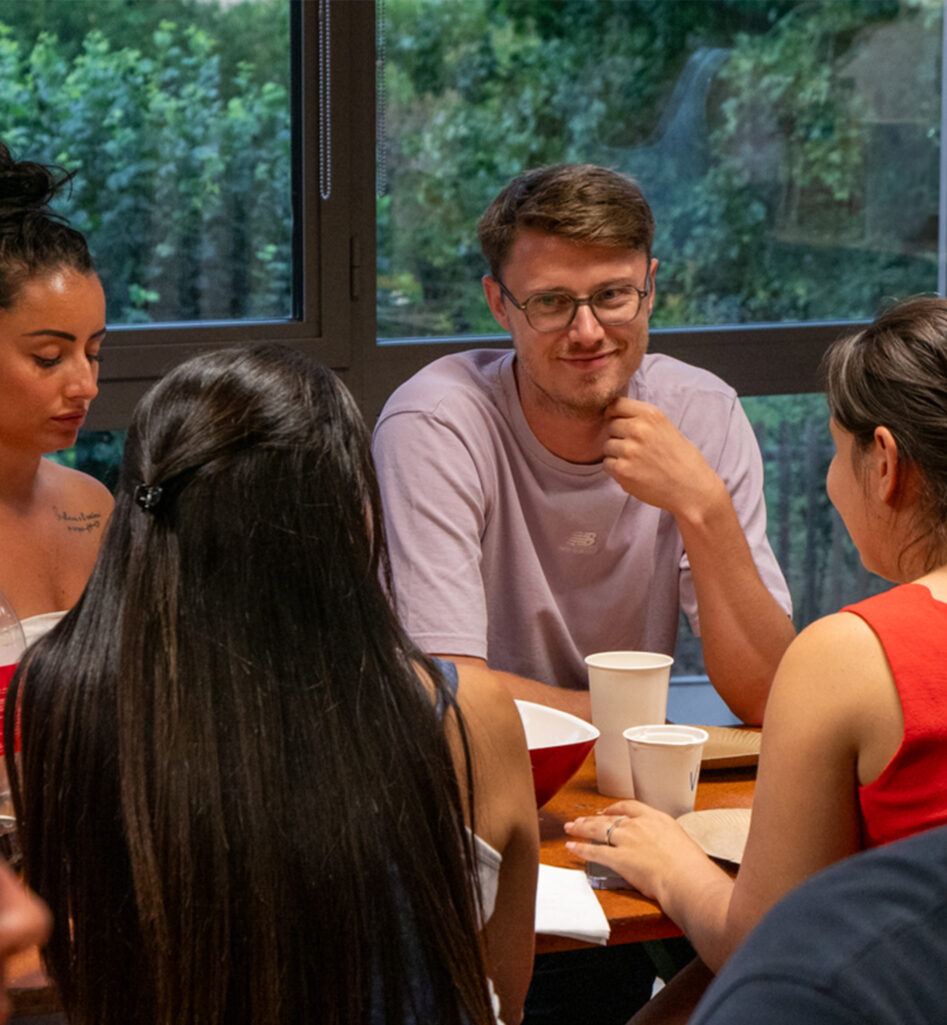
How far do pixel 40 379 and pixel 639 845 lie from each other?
1010 millimetres

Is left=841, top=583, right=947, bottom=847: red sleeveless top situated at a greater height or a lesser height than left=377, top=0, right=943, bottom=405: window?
lesser

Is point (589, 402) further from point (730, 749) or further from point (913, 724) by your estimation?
point (913, 724)

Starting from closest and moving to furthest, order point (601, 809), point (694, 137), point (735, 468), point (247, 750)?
1. point (247, 750)
2. point (601, 809)
3. point (735, 468)
4. point (694, 137)

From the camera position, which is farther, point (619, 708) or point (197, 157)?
point (197, 157)

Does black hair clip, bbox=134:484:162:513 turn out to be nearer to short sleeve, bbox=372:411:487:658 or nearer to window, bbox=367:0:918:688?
short sleeve, bbox=372:411:487:658

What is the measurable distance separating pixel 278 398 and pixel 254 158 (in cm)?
207

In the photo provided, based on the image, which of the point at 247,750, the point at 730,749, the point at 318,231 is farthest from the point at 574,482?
the point at 247,750

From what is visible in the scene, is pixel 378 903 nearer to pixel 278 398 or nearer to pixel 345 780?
pixel 345 780

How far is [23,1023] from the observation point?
1.21 metres

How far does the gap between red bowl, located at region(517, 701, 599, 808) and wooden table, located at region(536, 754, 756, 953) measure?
51 millimetres

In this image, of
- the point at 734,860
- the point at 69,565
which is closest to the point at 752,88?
the point at 69,565

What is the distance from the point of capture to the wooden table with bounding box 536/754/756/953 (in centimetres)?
125

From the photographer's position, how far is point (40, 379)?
1.77 m

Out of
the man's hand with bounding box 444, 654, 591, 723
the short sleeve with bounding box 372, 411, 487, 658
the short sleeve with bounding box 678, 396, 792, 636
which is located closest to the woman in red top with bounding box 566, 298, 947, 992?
the man's hand with bounding box 444, 654, 591, 723
